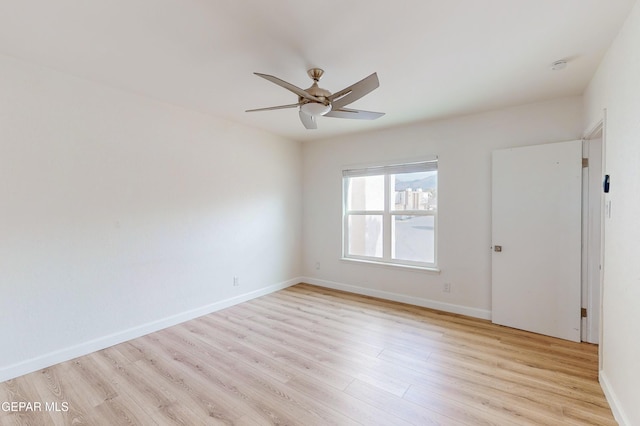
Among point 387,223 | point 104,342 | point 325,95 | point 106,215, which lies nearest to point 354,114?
point 325,95

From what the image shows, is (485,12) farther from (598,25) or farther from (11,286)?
(11,286)

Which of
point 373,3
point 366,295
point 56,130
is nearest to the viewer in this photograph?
point 373,3

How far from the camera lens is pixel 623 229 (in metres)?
1.81

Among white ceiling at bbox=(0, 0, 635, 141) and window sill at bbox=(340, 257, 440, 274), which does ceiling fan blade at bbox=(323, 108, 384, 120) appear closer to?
white ceiling at bbox=(0, 0, 635, 141)

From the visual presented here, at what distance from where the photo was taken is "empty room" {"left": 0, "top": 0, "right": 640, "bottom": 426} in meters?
1.86

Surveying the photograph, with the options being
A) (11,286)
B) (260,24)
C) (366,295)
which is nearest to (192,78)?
(260,24)

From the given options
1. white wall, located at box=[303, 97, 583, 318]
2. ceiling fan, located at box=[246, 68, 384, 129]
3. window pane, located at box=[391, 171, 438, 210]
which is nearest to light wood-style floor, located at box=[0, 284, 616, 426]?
white wall, located at box=[303, 97, 583, 318]

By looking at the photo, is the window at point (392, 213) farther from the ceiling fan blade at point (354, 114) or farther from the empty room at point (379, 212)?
the ceiling fan blade at point (354, 114)

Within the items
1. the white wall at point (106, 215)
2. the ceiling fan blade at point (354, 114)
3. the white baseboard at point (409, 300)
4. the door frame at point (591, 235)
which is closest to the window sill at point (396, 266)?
the white baseboard at point (409, 300)

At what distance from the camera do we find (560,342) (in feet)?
9.50

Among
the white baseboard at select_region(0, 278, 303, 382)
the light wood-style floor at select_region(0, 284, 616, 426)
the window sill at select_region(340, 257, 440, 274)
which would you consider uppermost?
the window sill at select_region(340, 257, 440, 274)

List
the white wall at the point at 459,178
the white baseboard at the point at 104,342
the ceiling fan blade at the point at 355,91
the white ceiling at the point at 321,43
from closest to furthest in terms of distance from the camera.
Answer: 1. the white ceiling at the point at 321,43
2. the ceiling fan blade at the point at 355,91
3. the white baseboard at the point at 104,342
4. the white wall at the point at 459,178

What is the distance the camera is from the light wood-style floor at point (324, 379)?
1.88 metres

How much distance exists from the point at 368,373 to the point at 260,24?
272 centimetres
